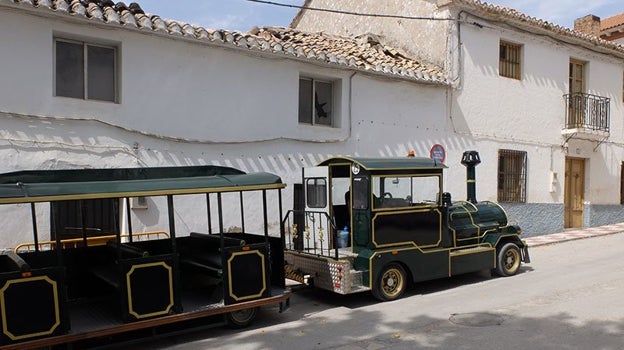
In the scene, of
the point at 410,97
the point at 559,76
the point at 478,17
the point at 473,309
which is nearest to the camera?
the point at 473,309

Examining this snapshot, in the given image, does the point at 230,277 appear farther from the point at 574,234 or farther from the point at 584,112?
the point at 584,112

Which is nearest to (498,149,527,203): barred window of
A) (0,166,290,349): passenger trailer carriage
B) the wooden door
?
the wooden door

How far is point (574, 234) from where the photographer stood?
49.4ft

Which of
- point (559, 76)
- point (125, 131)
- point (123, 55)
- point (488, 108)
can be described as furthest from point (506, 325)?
point (559, 76)

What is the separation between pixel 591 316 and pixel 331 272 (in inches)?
Result: 133

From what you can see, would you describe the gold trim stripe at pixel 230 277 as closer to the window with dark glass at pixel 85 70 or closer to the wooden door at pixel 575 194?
the window with dark glass at pixel 85 70

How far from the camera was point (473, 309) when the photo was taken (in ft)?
24.1

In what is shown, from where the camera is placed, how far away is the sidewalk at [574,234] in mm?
13769

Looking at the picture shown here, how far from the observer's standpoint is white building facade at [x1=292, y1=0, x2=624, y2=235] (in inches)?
527

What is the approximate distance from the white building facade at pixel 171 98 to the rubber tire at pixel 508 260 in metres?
3.43

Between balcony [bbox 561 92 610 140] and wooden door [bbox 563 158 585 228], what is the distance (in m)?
0.98

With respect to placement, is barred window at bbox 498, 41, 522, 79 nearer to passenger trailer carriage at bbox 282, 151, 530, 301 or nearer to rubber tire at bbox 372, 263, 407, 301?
passenger trailer carriage at bbox 282, 151, 530, 301

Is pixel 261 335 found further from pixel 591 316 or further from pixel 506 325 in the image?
pixel 591 316

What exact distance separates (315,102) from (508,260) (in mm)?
4904
